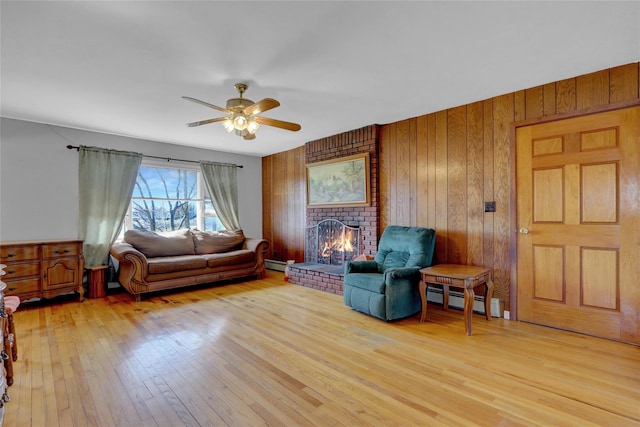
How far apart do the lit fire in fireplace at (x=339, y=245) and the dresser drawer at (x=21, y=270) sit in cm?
377

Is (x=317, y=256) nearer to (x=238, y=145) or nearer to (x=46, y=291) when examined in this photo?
(x=238, y=145)

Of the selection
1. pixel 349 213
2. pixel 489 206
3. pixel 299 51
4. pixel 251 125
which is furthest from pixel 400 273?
pixel 299 51

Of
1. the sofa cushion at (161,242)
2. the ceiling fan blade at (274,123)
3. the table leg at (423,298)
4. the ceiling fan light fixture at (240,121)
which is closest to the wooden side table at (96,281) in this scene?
the sofa cushion at (161,242)

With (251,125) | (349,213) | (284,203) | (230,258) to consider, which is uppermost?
(251,125)

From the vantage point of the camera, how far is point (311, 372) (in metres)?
2.18

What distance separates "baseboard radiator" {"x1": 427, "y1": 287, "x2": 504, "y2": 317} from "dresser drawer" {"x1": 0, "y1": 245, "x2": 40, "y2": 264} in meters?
4.81

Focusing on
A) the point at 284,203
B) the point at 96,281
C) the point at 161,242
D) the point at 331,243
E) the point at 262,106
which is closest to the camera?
the point at 262,106

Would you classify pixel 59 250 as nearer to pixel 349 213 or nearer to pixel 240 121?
pixel 240 121

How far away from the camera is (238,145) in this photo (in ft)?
18.1

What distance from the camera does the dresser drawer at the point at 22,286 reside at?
140 inches

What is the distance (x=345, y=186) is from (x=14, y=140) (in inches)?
175

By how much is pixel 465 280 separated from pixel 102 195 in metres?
5.01

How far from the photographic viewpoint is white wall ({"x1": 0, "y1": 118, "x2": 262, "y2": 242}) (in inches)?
155

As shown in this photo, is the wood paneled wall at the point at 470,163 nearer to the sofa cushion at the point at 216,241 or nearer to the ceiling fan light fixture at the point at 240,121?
the ceiling fan light fixture at the point at 240,121
